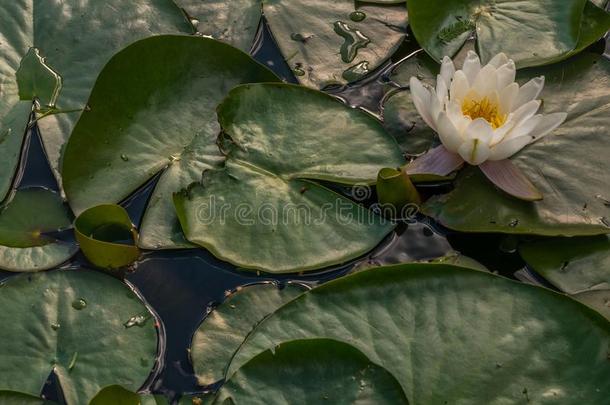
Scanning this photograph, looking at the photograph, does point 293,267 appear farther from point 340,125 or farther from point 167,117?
point 167,117

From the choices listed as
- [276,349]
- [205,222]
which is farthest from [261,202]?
[276,349]

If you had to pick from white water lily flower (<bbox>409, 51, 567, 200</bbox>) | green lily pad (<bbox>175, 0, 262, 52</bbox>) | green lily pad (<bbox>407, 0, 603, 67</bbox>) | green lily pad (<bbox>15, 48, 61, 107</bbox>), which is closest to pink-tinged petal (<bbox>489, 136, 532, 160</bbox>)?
white water lily flower (<bbox>409, 51, 567, 200</bbox>)

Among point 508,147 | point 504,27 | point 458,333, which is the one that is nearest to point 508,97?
point 508,147

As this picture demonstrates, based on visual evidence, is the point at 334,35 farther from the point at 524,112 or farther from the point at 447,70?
the point at 524,112

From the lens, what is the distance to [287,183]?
7.55 ft

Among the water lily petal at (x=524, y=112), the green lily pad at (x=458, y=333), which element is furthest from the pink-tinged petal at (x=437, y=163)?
the green lily pad at (x=458, y=333)

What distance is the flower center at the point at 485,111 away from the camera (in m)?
2.30

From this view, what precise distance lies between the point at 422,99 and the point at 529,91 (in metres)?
0.33

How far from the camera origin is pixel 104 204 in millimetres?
2148

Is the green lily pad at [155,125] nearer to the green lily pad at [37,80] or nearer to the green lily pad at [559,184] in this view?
the green lily pad at [37,80]

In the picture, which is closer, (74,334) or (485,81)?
(74,334)

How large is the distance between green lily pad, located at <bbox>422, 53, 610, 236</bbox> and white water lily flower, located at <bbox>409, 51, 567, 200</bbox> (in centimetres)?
7

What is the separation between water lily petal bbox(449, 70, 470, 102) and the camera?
2268 millimetres

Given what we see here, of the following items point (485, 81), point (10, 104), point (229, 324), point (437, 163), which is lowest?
point (229, 324)
